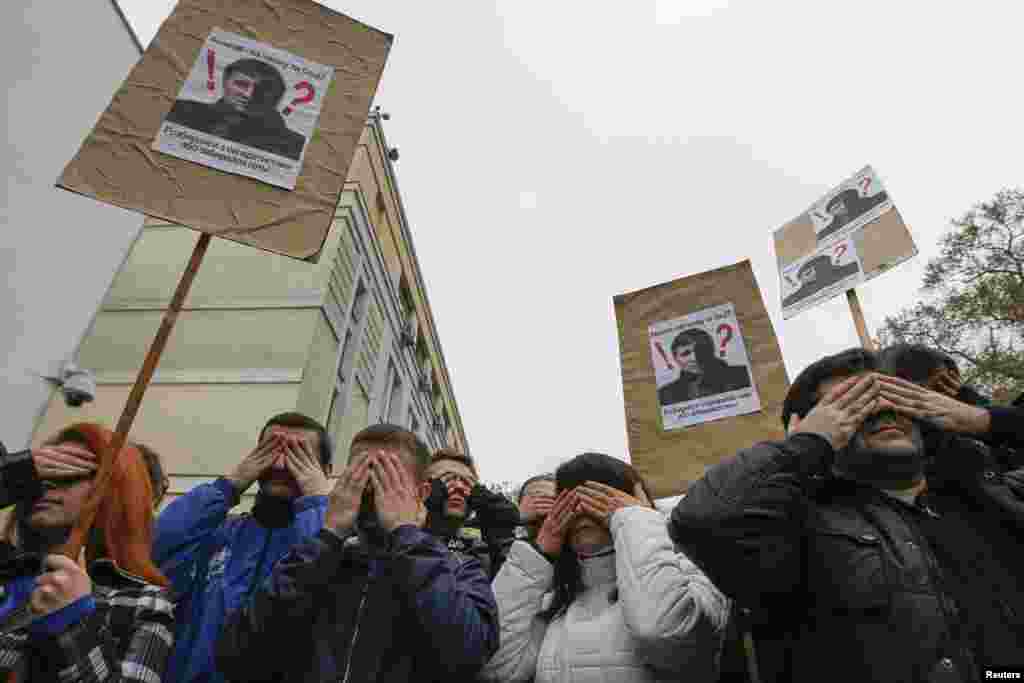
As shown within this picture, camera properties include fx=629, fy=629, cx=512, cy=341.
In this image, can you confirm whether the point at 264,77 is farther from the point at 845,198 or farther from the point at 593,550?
the point at 845,198

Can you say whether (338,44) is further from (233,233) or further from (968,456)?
(968,456)

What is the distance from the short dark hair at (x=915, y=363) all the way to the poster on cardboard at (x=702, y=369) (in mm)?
1311

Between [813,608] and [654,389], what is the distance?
97.1 inches

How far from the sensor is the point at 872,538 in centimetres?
173

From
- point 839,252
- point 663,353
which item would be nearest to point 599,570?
point 663,353

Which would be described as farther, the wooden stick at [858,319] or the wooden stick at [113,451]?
the wooden stick at [858,319]

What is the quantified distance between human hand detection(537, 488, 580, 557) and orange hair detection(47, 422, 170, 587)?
1285 millimetres

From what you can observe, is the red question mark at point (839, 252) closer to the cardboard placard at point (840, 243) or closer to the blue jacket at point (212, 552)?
the cardboard placard at point (840, 243)

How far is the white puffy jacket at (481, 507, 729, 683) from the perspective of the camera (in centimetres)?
190

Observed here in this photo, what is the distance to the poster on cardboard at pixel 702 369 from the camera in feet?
13.0

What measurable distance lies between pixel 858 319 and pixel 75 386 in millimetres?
7633

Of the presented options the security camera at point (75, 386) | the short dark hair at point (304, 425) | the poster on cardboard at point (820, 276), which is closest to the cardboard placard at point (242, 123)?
the short dark hair at point (304, 425)

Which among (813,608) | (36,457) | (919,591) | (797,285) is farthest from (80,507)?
(797,285)

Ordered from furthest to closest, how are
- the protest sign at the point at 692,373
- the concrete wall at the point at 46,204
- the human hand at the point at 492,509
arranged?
the concrete wall at the point at 46,204, the protest sign at the point at 692,373, the human hand at the point at 492,509
